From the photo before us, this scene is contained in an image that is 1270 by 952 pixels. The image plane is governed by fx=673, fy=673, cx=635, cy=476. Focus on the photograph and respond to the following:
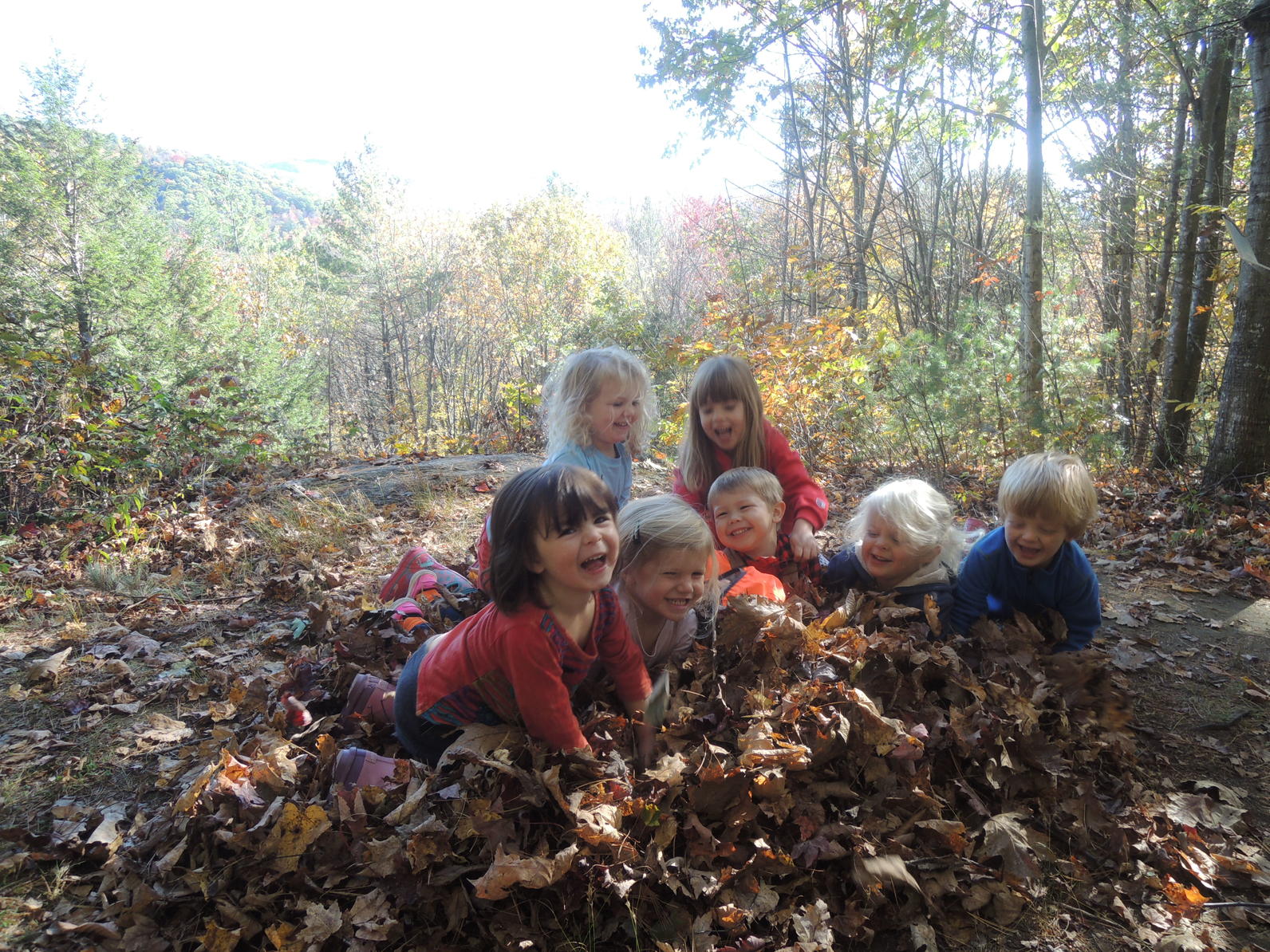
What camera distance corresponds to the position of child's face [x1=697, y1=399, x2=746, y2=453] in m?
3.88

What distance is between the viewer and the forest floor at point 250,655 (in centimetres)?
213

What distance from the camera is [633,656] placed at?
8.18 feet

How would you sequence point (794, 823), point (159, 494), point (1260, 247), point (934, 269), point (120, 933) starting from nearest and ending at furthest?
1. point (120, 933)
2. point (794, 823)
3. point (1260, 247)
4. point (159, 494)
5. point (934, 269)

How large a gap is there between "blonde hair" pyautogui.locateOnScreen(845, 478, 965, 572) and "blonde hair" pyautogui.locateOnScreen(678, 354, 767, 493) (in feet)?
2.67

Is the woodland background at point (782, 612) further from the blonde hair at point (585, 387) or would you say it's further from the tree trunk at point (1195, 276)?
the blonde hair at point (585, 387)

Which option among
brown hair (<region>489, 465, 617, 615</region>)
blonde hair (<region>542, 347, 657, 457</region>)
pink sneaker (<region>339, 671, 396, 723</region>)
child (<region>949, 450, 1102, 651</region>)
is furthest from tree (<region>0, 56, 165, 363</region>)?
child (<region>949, 450, 1102, 651</region>)

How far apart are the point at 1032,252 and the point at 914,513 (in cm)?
550

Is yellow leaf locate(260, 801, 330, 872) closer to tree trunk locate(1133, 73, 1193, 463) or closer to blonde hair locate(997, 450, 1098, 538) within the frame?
blonde hair locate(997, 450, 1098, 538)

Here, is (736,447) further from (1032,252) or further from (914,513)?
(1032,252)

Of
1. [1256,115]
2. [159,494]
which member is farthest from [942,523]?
[159,494]

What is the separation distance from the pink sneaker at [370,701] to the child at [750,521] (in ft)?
5.28

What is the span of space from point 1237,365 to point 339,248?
2868cm

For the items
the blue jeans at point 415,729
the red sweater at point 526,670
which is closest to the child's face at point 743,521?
the red sweater at point 526,670

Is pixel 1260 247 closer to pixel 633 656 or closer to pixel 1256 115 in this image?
pixel 1256 115
